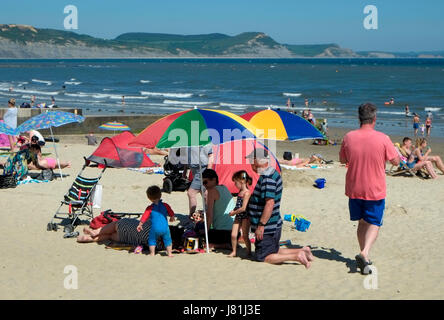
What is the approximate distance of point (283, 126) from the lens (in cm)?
796

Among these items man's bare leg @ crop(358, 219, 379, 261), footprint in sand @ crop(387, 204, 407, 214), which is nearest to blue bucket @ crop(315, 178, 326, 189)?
footprint in sand @ crop(387, 204, 407, 214)

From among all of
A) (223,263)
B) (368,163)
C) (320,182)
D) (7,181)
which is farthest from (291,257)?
(7,181)

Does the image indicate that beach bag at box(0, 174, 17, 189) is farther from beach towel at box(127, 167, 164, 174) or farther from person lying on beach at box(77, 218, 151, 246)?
person lying on beach at box(77, 218, 151, 246)

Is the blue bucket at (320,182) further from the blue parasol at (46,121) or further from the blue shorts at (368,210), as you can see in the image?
the blue shorts at (368,210)

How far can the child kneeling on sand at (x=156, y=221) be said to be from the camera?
710cm

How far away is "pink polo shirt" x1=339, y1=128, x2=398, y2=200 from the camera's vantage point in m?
6.22

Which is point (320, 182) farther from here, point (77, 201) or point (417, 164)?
point (77, 201)

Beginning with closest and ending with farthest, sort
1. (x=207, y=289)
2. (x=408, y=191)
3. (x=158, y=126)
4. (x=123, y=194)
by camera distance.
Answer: (x=207, y=289) → (x=158, y=126) → (x=123, y=194) → (x=408, y=191)

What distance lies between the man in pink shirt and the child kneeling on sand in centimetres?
214

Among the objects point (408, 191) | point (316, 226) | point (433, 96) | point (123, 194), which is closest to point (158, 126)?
point (316, 226)

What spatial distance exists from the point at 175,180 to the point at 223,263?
475 cm

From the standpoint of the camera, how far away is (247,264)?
6.89 metres

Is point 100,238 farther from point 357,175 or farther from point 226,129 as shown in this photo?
point 357,175

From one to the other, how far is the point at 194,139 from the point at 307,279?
76.9 inches
